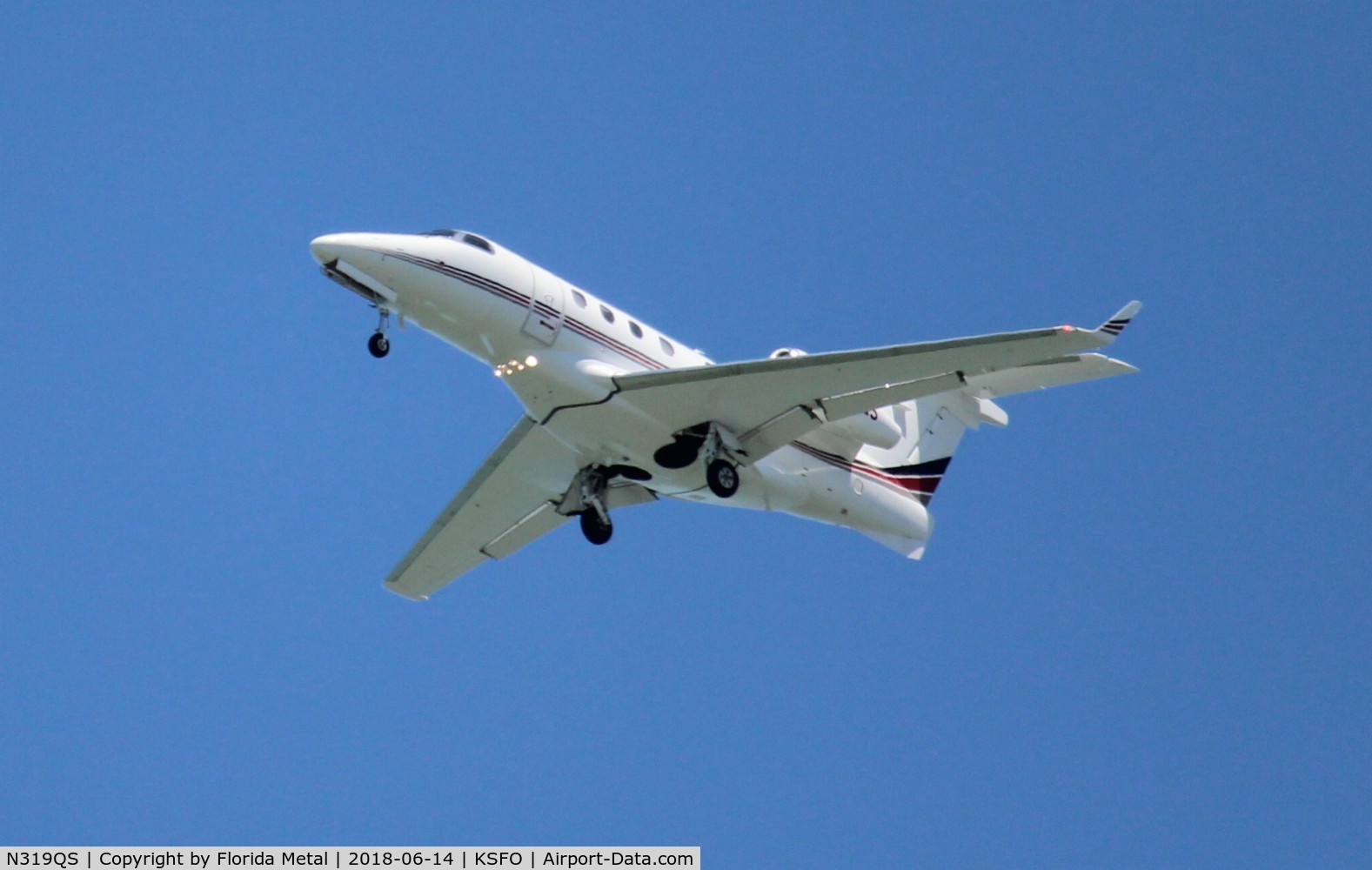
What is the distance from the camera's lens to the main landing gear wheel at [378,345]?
19250 millimetres

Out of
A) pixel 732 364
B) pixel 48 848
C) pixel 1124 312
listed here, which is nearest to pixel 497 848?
pixel 48 848

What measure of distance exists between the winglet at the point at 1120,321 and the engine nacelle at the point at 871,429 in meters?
4.12

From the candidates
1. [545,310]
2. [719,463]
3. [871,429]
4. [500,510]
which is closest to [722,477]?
[719,463]

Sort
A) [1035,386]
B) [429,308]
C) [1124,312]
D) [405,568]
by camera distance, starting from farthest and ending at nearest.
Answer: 1. [405,568]
2. [1035,386]
3. [429,308]
4. [1124,312]

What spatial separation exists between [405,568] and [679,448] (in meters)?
5.26

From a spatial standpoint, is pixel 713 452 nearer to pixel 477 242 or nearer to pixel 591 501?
pixel 591 501

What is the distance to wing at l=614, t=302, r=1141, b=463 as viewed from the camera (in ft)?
61.7

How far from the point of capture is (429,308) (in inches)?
772

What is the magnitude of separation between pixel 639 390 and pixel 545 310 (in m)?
1.42

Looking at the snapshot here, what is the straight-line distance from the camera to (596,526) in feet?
71.8

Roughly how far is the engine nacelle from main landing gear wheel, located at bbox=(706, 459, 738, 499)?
65.7 inches

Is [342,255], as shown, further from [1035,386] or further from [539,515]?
[1035,386]

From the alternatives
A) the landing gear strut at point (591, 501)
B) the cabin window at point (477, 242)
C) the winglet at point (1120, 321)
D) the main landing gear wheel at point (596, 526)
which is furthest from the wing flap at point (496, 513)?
the winglet at point (1120, 321)

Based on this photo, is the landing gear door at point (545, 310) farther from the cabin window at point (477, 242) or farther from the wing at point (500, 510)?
the wing at point (500, 510)
